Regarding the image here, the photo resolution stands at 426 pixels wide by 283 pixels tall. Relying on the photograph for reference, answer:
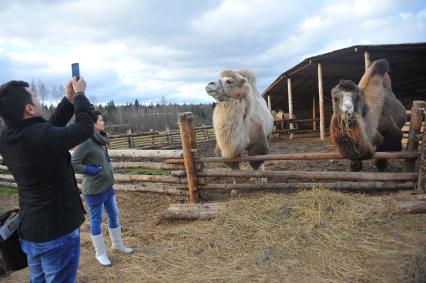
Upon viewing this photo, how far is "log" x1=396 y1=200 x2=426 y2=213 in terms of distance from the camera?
4.45 m

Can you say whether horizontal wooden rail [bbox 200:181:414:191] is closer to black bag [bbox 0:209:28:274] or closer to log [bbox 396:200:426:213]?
log [bbox 396:200:426:213]

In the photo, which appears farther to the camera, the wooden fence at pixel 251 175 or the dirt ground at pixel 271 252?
the wooden fence at pixel 251 175

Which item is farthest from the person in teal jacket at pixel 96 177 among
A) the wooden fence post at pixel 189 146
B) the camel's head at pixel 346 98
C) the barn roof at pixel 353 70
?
the barn roof at pixel 353 70

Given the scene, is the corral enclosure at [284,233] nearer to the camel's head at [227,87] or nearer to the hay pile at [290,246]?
the hay pile at [290,246]

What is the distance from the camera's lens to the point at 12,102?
2363 mm

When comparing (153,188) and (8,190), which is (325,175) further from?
(8,190)

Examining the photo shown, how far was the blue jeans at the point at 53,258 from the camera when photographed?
249 cm

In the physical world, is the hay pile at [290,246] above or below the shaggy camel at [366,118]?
below

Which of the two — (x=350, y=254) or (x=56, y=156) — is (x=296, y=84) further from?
(x=56, y=156)

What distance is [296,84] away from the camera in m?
18.2

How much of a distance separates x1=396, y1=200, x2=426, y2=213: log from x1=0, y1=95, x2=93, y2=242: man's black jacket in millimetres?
4111

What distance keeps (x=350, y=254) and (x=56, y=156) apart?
124 inches

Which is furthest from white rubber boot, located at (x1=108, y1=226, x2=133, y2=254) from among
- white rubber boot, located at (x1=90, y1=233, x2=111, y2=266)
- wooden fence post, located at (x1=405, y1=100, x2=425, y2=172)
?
wooden fence post, located at (x1=405, y1=100, x2=425, y2=172)

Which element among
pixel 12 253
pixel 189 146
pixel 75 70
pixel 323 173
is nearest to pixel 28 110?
pixel 75 70
